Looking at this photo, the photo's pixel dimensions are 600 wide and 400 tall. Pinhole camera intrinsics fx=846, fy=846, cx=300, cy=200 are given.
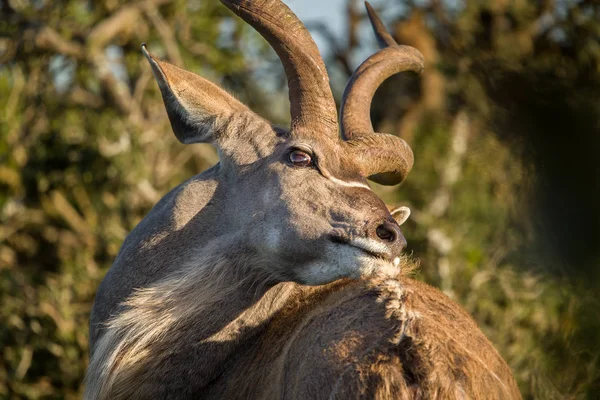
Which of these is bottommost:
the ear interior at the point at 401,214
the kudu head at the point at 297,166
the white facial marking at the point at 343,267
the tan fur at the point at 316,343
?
the tan fur at the point at 316,343

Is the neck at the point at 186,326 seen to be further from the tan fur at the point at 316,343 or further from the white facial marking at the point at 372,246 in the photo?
the white facial marking at the point at 372,246

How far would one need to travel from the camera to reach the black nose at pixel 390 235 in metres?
4.62

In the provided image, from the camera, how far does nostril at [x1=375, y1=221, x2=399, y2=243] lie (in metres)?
4.64

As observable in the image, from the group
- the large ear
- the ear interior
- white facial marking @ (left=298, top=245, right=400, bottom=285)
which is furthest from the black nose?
the large ear

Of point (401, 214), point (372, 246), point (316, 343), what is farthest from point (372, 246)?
point (401, 214)

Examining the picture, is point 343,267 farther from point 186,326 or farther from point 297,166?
point 186,326

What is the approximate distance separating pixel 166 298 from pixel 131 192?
5.78 metres

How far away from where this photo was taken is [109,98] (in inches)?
466

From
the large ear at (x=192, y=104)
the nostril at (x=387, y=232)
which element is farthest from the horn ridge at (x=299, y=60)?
the nostril at (x=387, y=232)

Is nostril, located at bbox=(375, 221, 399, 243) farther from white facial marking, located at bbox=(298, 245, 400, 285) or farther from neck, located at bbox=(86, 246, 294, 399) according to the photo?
neck, located at bbox=(86, 246, 294, 399)

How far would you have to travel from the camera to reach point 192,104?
5281 millimetres

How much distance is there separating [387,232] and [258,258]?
785 mm

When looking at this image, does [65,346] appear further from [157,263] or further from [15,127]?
[157,263]

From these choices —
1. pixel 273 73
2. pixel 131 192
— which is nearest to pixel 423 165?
pixel 273 73
